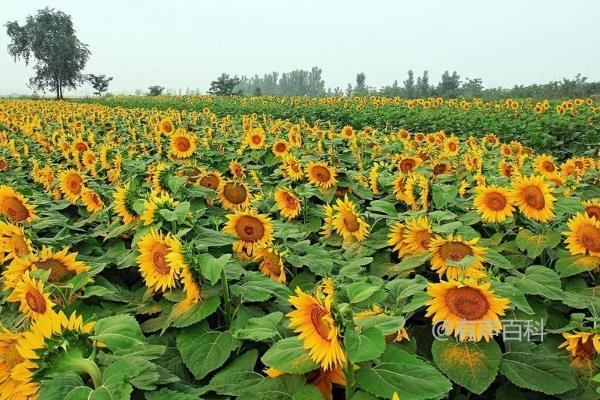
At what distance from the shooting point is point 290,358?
4.42 feet

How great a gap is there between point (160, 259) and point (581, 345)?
1486 mm

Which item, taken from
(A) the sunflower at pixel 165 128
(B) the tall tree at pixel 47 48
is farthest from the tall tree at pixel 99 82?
(A) the sunflower at pixel 165 128

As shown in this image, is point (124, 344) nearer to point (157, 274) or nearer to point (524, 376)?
point (157, 274)

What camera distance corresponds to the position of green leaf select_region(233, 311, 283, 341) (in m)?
A: 1.51

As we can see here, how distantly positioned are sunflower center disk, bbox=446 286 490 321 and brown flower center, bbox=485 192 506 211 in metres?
1.11

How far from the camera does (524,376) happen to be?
156cm

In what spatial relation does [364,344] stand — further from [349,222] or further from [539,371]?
[349,222]

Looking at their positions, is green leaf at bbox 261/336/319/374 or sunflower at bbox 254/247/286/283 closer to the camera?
green leaf at bbox 261/336/319/374

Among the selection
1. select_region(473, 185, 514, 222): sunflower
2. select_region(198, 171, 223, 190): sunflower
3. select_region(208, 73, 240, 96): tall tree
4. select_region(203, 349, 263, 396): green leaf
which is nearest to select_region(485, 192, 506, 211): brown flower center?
select_region(473, 185, 514, 222): sunflower

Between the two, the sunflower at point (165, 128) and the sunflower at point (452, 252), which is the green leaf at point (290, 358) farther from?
the sunflower at point (165, 128)

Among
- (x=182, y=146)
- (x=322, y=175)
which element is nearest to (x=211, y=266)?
(x=322, y=175)

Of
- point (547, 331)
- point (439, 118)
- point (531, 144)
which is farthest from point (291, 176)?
point (439, 118)

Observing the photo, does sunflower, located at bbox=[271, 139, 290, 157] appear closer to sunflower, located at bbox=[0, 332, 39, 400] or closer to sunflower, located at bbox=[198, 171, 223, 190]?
sunflower, located at bbox=[198, 171, 223, 190]

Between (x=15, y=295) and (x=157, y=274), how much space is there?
51 centimetres
